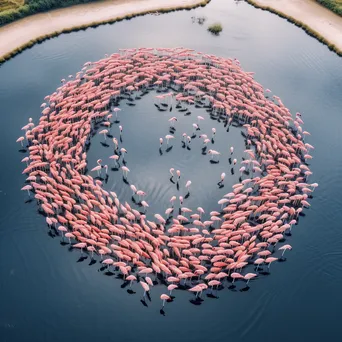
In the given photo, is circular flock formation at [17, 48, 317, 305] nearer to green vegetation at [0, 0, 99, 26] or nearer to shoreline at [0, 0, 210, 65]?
shoreline at [0, 0, 210, 65]

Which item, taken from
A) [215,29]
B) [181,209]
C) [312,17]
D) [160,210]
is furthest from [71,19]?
[181,209]

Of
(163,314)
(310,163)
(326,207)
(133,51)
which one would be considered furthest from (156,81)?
(163,314)

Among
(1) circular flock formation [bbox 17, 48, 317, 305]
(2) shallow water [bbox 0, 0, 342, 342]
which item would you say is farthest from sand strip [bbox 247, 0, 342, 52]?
(1) circular flock formation [bbox 17, 48, 317, 305]

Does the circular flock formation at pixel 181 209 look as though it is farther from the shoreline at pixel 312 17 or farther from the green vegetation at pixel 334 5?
the green vegetation at pixel 334 5

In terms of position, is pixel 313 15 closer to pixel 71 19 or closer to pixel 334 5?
pixel 334 5

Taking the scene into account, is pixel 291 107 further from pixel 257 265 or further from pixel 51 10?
pixel 51 10

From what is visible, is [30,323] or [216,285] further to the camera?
[216,285]
